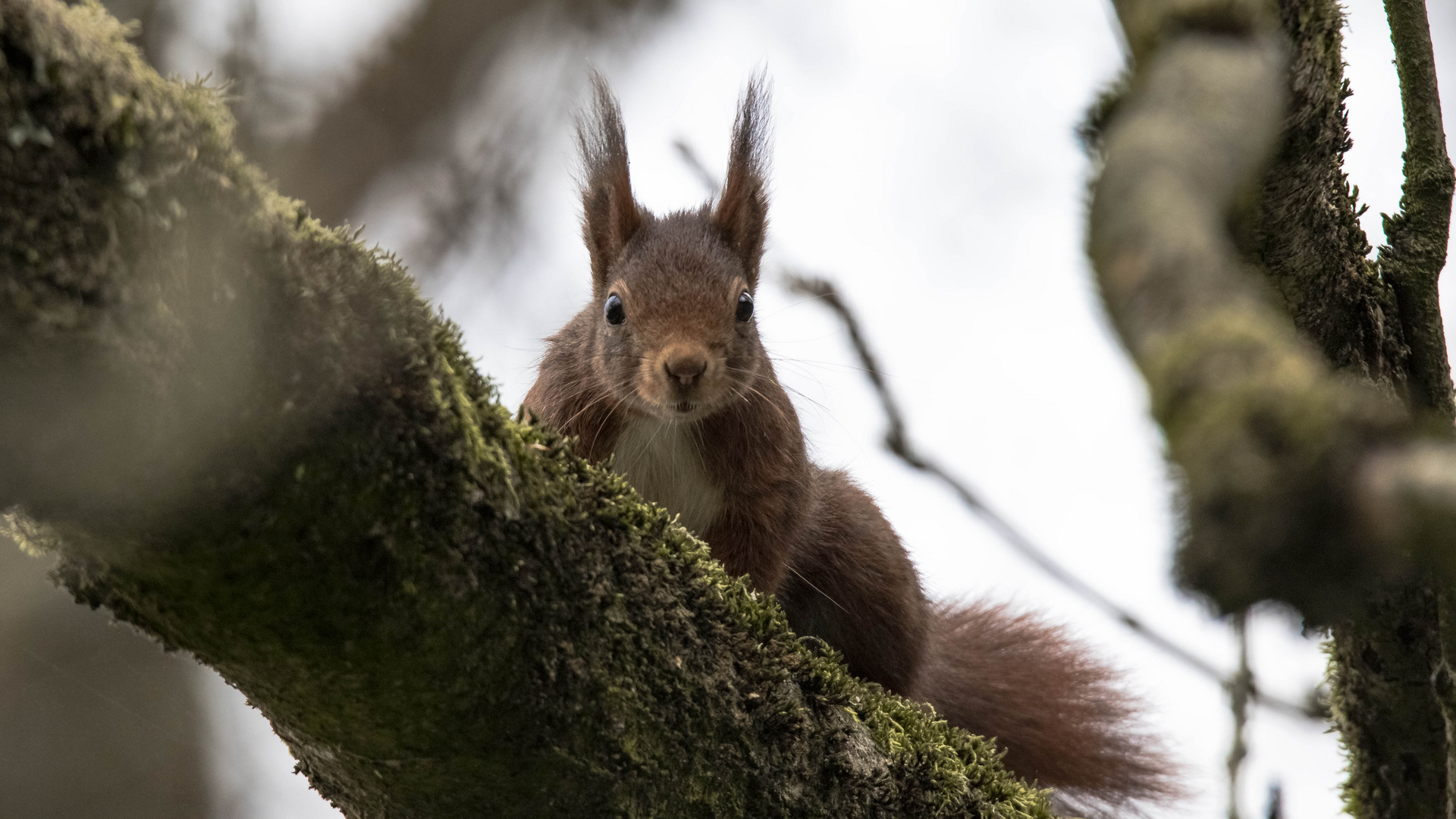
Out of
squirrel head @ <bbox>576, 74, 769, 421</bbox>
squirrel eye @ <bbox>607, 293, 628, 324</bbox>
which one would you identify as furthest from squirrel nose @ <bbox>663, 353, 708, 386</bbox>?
squirrel eye @ <bbox>607, 293, 628, 324</bbox>

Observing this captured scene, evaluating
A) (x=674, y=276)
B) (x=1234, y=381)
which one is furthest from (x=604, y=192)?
(x=1234, y=381)

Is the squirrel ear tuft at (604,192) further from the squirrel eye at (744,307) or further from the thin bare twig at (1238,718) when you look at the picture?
the thin bare twig at (1238,718)

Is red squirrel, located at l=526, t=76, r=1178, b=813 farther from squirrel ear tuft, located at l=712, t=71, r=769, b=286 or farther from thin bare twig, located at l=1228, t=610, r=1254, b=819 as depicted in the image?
thin bare twig, located at l=1228, t=610, r=1254, b=819

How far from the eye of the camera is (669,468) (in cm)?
302

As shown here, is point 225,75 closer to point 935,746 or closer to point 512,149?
point 512,149

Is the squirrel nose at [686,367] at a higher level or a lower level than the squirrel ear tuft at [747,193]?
lower

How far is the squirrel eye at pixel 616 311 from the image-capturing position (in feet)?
9.62

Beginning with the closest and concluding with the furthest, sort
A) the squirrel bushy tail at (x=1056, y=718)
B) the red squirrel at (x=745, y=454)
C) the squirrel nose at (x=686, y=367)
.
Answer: the squirrel nose at (x=686, y=367)
the red squirrel at (x=745, y=454)
the squirrel bushy tail at (x=1056, y=718)

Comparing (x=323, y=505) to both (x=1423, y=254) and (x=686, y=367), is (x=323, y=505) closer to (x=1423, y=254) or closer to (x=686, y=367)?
(x=686, y=367)

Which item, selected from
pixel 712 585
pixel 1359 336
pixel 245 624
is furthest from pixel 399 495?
pixel 1359 336

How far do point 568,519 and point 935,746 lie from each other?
0.98 metres

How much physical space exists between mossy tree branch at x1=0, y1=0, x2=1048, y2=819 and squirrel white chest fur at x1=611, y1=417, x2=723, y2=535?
1223 millimetres

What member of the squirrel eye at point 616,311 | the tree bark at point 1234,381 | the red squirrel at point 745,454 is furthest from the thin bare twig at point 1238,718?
the squirrel eye at point 616,311

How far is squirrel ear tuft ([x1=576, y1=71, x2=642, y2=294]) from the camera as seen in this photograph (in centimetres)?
299
